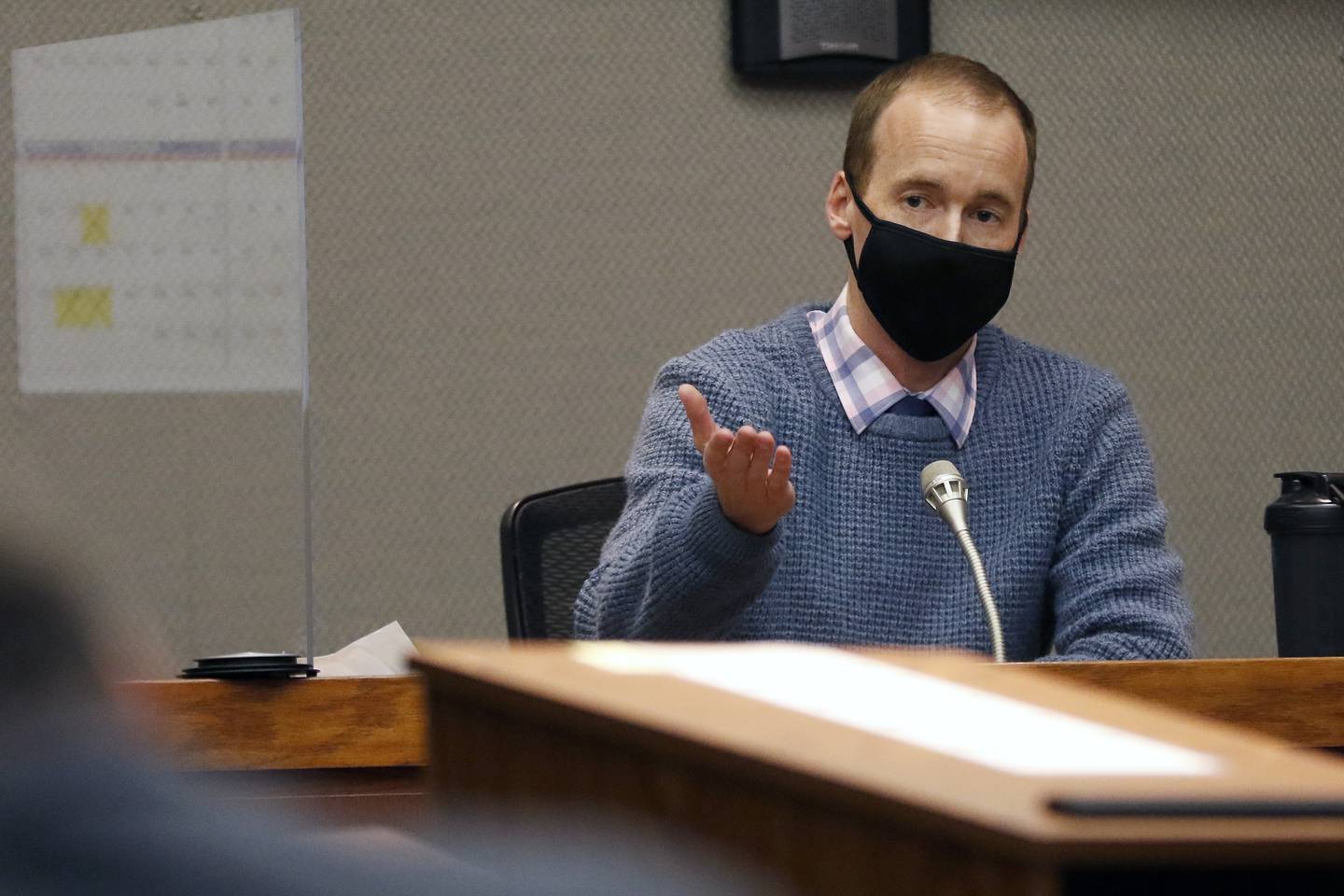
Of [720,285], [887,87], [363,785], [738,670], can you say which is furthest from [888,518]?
[738,670]

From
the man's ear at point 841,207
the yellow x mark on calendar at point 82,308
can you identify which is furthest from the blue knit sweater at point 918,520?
the yellow x mark on calendar at point 82,308

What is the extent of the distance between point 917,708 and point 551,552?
4.06 feet

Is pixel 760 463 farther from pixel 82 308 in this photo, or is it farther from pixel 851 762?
pixel 82 308

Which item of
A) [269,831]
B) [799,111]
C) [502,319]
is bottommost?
[269,831]

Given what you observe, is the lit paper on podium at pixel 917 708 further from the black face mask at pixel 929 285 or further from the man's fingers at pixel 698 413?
the black face mask at pixel 929 285

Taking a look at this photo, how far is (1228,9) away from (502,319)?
1.19 metres

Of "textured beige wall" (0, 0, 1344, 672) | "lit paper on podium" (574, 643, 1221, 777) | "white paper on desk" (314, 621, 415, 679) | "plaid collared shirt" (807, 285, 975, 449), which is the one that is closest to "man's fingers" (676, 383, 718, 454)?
"white paper on desk" (314, 621, 415, 679)

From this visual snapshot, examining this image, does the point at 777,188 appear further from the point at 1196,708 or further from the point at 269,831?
the point at 269,831

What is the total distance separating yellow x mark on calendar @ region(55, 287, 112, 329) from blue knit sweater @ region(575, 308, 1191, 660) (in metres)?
1.02

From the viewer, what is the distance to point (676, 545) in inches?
51.7

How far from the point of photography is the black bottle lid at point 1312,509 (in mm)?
1427

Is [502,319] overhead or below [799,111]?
below

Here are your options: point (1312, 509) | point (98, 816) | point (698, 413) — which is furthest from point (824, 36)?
point (98, 816)

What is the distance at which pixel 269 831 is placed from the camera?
26cm
